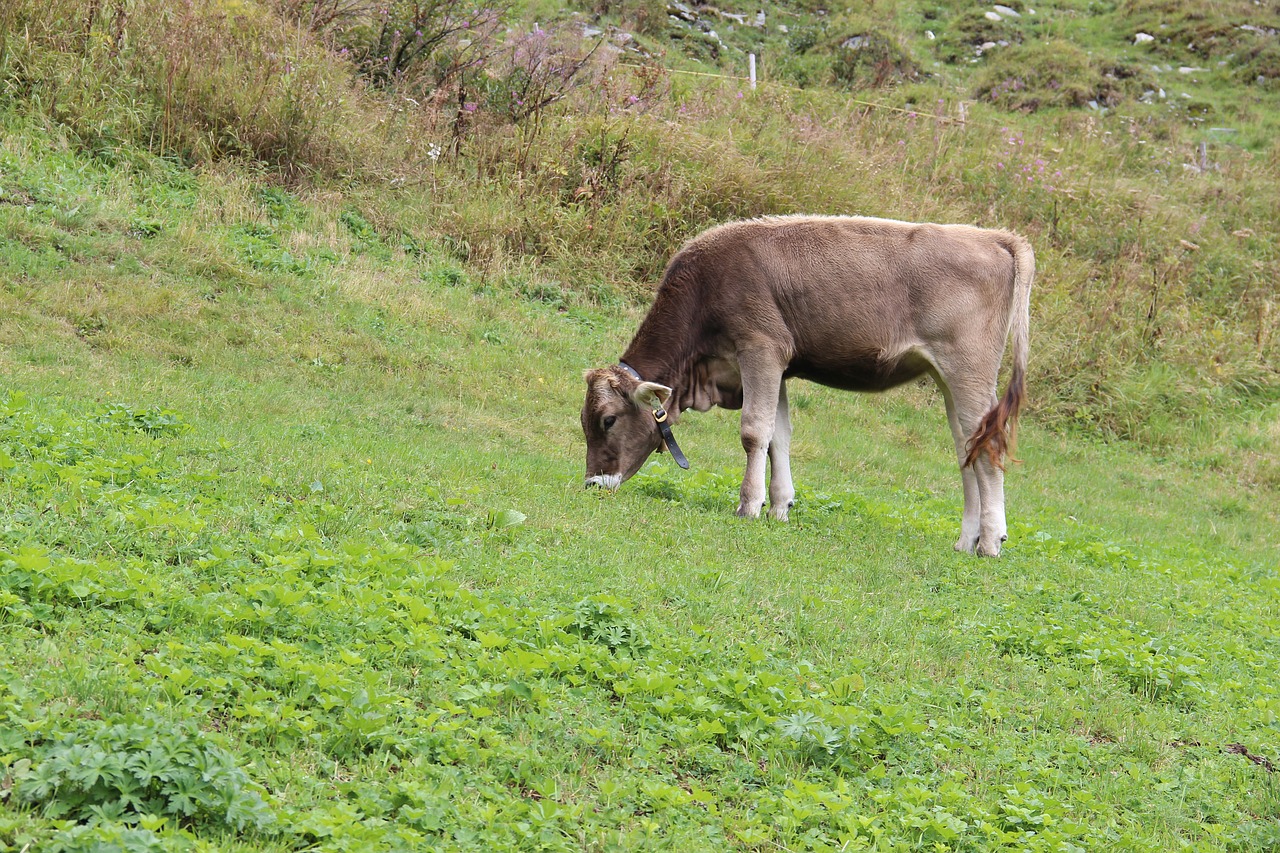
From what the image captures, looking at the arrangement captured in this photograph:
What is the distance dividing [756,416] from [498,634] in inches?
185

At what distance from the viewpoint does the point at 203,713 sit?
4.48m

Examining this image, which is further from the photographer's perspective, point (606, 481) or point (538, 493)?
point (606, 481)

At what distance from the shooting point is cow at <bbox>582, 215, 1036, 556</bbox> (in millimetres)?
10094

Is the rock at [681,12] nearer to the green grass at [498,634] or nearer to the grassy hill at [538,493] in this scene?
the grassy hill at [538,493]

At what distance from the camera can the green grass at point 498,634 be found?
4422 millimetres

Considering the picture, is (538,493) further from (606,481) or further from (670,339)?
(670,339)

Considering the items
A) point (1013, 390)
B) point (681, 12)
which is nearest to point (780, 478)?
point (1013, 390)

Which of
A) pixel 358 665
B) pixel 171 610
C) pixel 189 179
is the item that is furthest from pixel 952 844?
pixel 189 179

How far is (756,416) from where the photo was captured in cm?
1010

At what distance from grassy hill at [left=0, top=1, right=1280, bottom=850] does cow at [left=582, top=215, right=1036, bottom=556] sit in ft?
2.03

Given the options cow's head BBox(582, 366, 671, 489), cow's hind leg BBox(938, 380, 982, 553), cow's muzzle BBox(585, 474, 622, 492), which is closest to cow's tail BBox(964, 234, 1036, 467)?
cow's hind leg BBox(938, 380, 982, 553)

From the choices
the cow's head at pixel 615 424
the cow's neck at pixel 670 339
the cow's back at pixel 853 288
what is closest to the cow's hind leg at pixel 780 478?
the cow's back at pixel 853 288

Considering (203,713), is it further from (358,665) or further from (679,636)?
(679,636)

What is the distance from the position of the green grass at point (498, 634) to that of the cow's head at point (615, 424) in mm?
449
